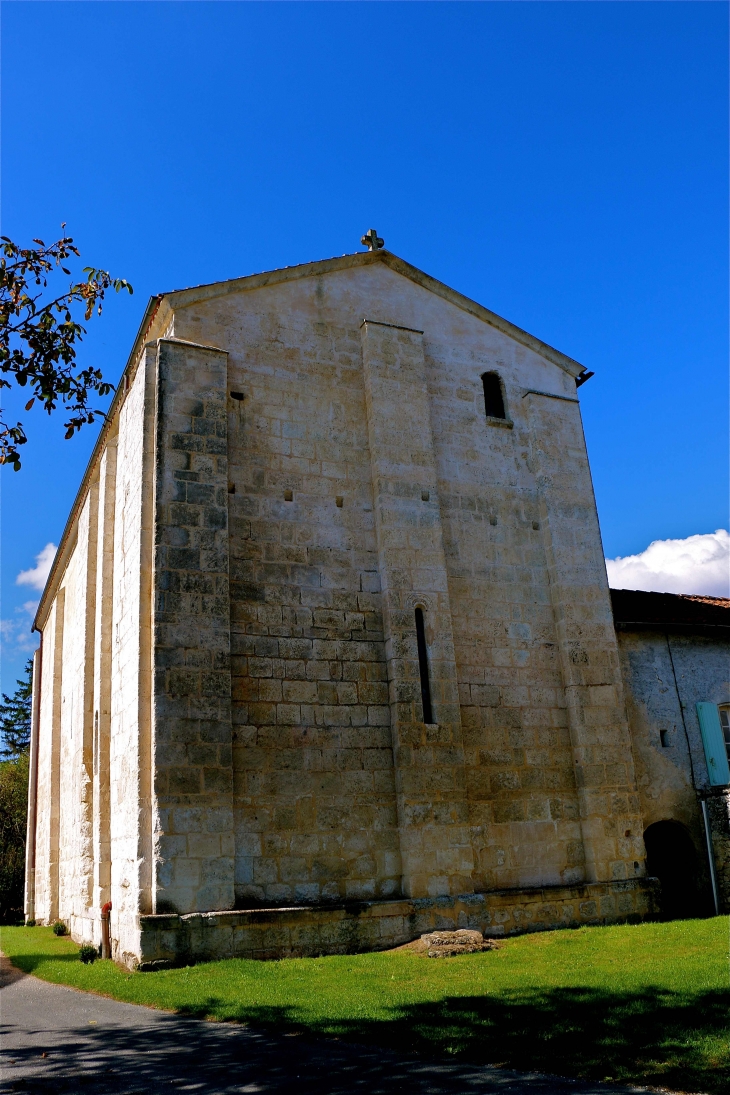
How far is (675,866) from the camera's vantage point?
15.3 m

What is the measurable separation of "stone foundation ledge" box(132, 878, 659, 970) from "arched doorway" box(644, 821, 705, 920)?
5.86 ft

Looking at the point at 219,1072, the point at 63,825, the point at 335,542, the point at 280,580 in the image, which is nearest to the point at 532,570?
the point at 335,542

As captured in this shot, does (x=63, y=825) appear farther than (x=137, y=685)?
Yes

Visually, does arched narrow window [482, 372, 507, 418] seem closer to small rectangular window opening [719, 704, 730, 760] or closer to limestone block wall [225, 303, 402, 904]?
limestone block wall [225, 303, 402, 904]

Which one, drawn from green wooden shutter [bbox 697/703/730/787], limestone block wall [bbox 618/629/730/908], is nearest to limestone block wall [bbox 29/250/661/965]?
limestone block wall [bbox 618/629/730/908]

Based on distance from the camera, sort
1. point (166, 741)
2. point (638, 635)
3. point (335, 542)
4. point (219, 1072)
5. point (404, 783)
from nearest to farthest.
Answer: point (219, 1072), point (166, 741), point (404, 783), point (335, 542), point (638, 635)

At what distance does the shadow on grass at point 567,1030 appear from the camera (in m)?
5.82

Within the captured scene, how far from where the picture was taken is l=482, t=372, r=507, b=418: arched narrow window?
15.6m

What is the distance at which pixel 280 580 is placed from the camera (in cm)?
1231

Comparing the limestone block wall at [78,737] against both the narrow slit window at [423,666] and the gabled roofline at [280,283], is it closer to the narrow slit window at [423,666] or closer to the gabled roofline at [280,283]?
the gabled roofline at [280,283]

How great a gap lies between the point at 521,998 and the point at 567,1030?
1.19 meters

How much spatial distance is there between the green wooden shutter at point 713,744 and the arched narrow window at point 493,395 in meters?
6.45

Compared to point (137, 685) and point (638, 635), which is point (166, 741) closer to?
point (137, 685)

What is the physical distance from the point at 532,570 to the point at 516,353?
4279 millimetres
